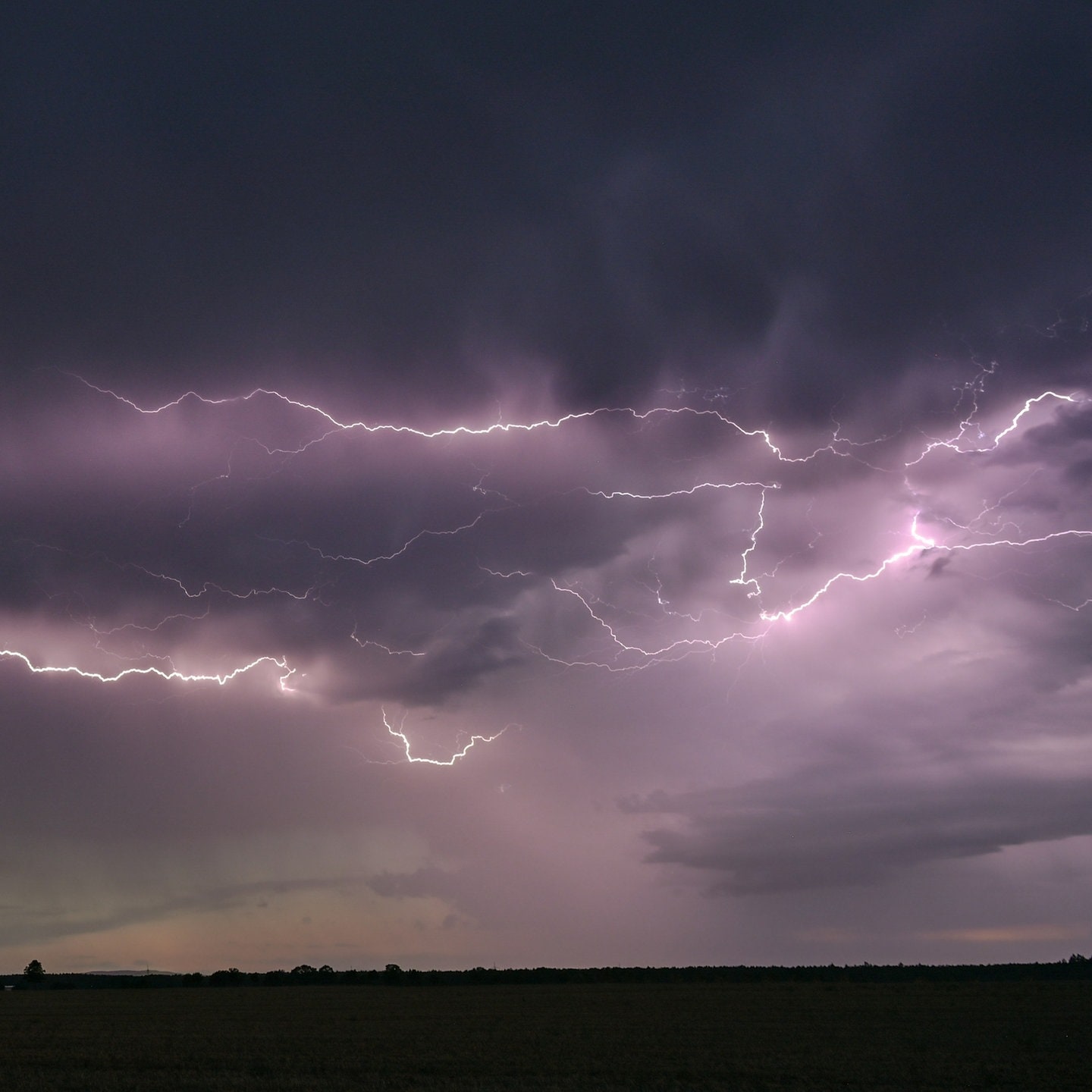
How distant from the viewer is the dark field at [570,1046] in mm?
17359

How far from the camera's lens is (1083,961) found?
99500mm

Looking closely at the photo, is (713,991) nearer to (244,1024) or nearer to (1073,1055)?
(244,1024)

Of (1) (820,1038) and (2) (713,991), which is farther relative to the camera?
(2) (713,991)

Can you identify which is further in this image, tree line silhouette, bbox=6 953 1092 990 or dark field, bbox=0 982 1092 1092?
tree line silhouette, bbox=6 953 1092 990

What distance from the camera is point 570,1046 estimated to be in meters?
22.1

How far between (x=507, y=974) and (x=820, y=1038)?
80.2m

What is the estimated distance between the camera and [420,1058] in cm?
1995

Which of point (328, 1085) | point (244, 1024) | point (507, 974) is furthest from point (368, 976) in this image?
point (328, 1085)

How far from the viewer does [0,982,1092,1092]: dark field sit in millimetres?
17359

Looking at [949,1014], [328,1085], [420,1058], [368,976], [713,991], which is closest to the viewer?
[328,1085]

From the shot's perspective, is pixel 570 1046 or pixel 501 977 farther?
pixel 501 977

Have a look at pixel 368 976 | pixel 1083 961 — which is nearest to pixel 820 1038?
pixel 368 976

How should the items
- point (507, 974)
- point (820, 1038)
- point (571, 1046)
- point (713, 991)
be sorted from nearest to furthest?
point (571, 1046)
point (820, 1038)
point (713, 991)
point (507, 974)

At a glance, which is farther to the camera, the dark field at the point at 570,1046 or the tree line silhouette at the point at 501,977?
the tree line silhouette at the point at 501,977
